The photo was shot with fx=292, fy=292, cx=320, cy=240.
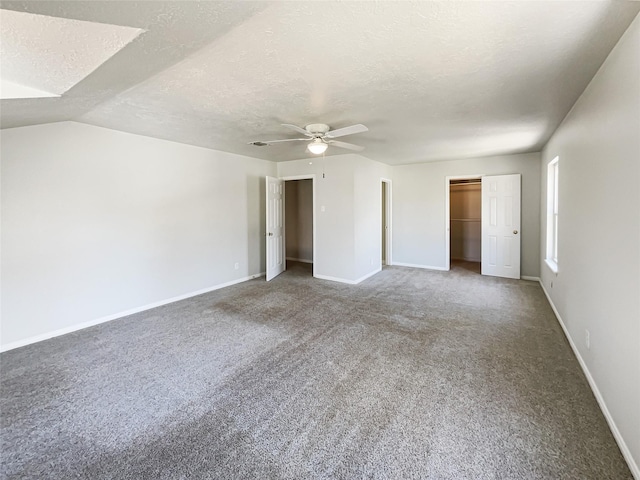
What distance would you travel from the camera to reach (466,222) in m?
7.65

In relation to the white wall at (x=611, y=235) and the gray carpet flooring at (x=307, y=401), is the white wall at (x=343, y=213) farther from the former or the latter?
the white wall at (x=611, y=235)

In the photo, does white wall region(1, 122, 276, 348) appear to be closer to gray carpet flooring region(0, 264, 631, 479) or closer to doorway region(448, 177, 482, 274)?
gray carpet flooring region(0, 264, 631, 479)

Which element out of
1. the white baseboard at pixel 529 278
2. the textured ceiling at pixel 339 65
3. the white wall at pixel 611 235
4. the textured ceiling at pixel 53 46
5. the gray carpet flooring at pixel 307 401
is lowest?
the gray carpet flooring at pixel 307 401

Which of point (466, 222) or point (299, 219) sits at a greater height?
point (299, 219)

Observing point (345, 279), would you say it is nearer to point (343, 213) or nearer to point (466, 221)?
point (343, 213)

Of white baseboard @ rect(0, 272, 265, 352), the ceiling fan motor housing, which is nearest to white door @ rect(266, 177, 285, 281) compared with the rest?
white baseboard @ rect(0, 272, 265, 352)

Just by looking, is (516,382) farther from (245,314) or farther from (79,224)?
(79,224)

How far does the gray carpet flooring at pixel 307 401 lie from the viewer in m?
1.59

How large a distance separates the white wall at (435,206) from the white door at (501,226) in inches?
6.2

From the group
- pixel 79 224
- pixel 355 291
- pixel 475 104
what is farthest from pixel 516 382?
pixel 79 224

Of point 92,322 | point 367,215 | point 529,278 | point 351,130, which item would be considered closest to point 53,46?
point 351,130

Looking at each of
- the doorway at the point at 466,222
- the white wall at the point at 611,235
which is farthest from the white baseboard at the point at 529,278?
the white wall at the point at 611,235

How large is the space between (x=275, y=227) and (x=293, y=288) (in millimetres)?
1471

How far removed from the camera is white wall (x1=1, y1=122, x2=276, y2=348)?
9.95 ft
